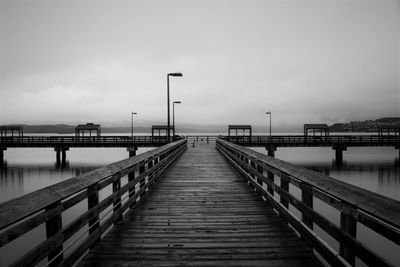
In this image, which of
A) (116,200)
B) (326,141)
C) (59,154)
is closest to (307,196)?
(116,200)

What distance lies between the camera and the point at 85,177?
126 inches

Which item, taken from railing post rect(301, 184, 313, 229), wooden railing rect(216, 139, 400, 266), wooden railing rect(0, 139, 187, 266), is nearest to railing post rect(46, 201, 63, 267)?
wooden railing rect(0, 139, 187, 266)

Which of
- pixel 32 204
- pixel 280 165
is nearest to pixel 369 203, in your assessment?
pixel 280 165

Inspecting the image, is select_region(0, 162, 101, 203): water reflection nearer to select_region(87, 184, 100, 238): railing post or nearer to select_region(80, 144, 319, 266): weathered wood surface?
select_region(80, 144, 319, 266): weathered wood surface

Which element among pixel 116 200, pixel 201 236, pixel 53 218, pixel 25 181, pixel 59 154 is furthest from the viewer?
pixel 59 154

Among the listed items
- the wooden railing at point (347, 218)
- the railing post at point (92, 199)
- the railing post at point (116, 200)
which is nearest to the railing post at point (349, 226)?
the wooden railing at point (347, 218)

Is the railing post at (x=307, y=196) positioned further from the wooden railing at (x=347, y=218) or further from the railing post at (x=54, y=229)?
the railing post at (x=54, y=229)

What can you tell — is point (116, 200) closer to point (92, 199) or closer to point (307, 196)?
point (92, 199)

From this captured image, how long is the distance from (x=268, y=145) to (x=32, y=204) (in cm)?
3637

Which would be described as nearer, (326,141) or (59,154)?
(326,141)

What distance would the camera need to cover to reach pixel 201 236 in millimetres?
3887

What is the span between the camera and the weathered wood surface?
3152 millimetres

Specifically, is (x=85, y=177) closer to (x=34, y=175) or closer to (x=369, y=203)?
(x=369, y=203)

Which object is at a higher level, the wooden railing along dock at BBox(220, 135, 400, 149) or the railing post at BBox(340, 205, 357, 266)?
the railing post at BBox(340, 205, 357, 266)
